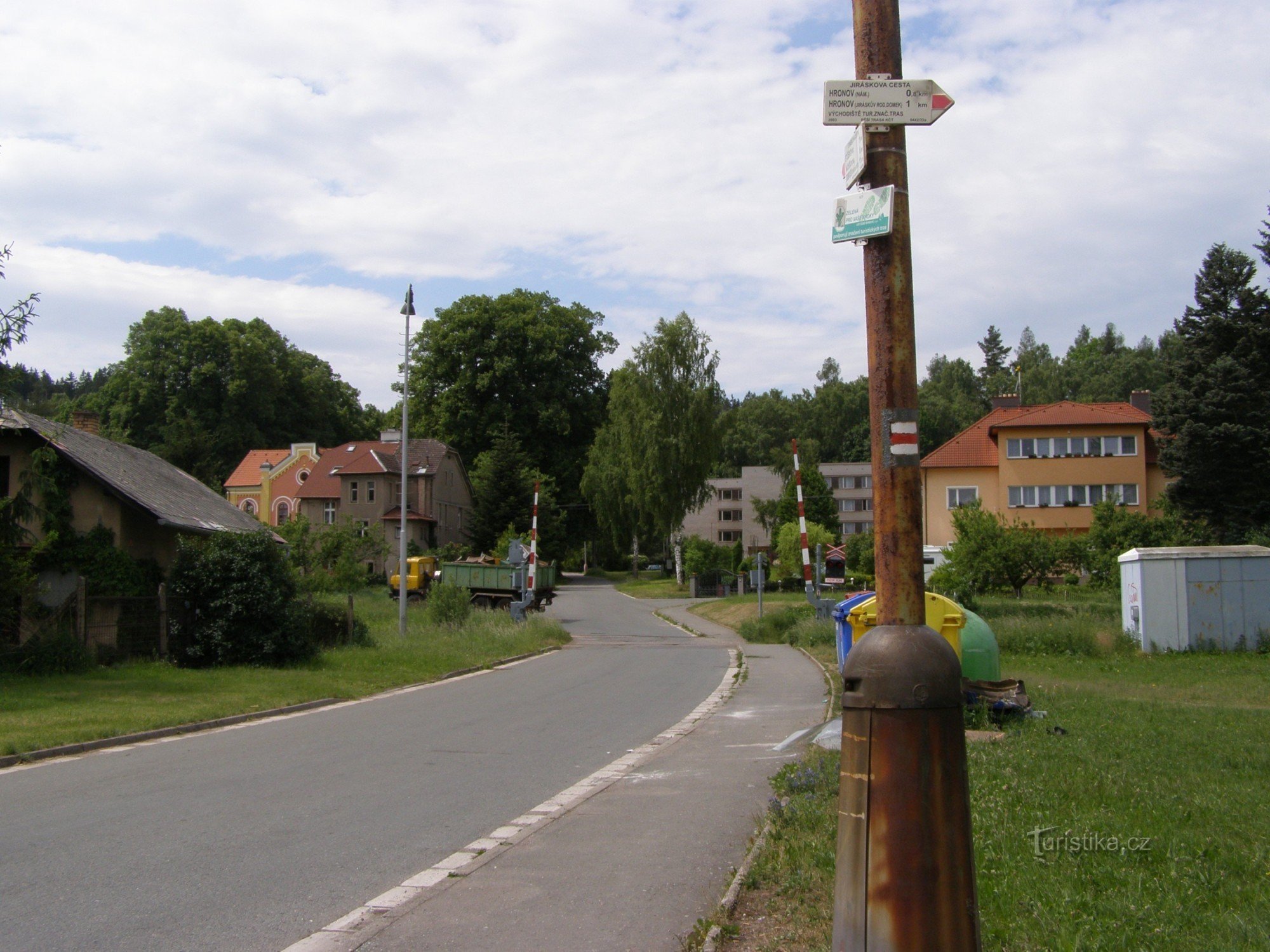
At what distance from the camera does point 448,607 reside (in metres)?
32.6

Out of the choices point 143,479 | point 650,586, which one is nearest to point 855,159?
point 143,479

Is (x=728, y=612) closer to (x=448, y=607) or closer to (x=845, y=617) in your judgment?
(x=448, y=607)

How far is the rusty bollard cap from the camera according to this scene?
3855 mm

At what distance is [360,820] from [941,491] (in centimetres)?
5642

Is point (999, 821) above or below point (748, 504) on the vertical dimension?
below

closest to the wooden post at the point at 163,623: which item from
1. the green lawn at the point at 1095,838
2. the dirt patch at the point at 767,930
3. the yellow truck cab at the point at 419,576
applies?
the green lawn at the point at 1095,838

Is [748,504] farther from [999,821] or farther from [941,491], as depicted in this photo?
[999,821]

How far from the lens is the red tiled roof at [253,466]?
8588 centimetres

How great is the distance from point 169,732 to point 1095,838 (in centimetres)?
1151

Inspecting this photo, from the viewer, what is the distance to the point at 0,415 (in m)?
21.5

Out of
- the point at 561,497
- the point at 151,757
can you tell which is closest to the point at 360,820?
the point at 151,757

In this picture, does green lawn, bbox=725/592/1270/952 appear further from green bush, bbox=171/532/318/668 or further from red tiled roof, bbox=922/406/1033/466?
red tiled roof, bbox=922/406/1033/466

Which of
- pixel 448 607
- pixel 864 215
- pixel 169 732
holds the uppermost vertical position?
pixel 864 215

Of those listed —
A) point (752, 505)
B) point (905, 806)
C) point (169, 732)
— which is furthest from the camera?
point (752, 505)
